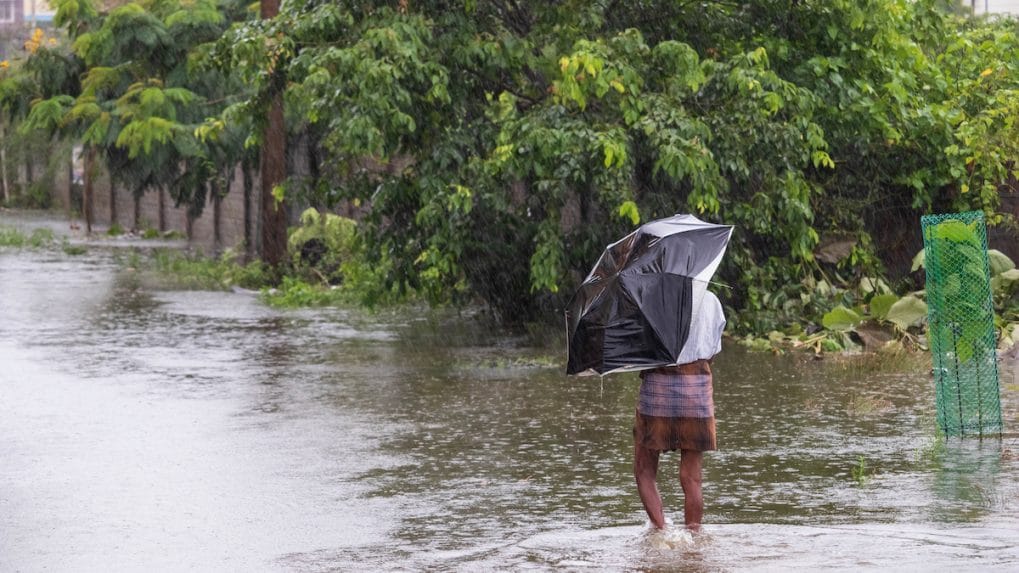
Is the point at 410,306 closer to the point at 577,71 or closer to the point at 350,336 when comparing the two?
the point at 350,336

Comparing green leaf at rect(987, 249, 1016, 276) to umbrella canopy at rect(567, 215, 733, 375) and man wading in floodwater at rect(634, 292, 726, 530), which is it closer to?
umbrella canopy at rect(567, 215, 733, 375)

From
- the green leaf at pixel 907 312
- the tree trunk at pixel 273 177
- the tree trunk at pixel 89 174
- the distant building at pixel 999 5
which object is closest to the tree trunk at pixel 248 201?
the tree trunk at pixel 273 177

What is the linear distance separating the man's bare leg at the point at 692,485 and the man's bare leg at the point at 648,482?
0.47 ft

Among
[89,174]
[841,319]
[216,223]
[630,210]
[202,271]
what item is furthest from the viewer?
[89,174]

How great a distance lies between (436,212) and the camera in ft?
46.5

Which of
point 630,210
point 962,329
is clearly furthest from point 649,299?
point 630,210

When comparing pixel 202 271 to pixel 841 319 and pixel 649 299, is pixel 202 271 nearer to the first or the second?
pixel 841 319

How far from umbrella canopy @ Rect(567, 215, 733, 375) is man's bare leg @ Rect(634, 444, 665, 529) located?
47 cm

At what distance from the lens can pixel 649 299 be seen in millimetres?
7027

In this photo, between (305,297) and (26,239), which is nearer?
(305,297)

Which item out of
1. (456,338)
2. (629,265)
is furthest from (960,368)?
(456,338)

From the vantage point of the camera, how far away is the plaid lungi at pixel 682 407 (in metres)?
7.13

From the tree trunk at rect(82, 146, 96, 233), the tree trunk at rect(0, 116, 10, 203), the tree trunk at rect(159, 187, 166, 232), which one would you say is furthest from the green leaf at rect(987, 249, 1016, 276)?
the tree trunk at rect(0, 116, 10, 203)

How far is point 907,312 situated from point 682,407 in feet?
24.6
